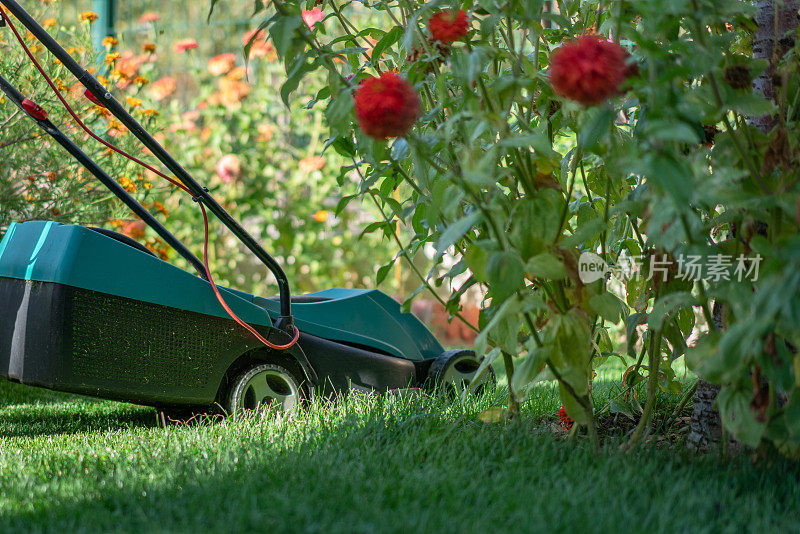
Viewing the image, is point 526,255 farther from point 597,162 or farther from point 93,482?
point 93,482

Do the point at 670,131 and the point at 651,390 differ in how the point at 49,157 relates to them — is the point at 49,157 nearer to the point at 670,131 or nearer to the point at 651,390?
the point at 651,390

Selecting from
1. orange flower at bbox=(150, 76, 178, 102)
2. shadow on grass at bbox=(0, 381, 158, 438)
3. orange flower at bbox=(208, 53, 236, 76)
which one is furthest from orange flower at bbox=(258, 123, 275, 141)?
shadow on grass at bbox=(0, 381, 158, 438)

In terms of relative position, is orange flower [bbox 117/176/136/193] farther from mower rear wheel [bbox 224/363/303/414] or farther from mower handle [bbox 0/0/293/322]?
mower rear wheel [bbox 224/363/303/414]

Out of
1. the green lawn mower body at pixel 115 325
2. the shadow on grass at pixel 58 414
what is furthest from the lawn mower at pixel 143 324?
the shadow on grass at pixel 58 414

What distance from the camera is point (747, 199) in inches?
46.9

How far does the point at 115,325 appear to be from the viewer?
5.88 ft

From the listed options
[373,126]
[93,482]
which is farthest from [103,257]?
[373,126]

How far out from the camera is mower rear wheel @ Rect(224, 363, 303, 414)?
2031 mm

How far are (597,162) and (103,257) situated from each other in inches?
44.1

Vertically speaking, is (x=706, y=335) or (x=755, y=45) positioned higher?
(x=755, y=45)

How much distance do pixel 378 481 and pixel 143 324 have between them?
755 millimetres

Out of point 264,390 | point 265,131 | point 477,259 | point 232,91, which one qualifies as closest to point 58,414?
point 264,390

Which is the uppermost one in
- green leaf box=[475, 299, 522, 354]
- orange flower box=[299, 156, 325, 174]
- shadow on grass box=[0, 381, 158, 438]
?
orange flower box=[299, 156, 325, 174]

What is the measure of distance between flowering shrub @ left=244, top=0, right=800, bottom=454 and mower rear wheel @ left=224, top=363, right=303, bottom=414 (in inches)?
22.7
